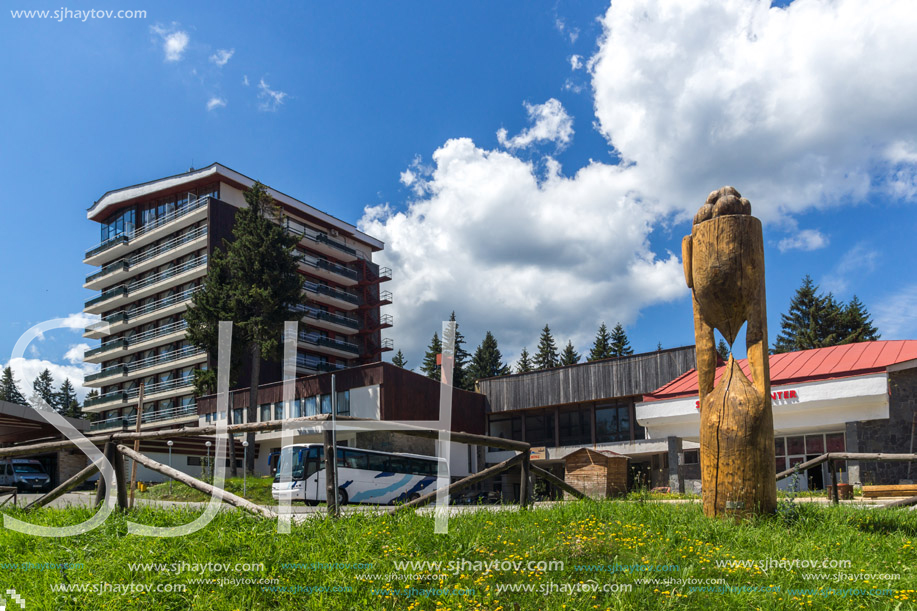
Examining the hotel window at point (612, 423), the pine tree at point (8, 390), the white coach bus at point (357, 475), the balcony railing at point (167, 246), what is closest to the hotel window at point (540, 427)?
the hotel window at point (612, 423)

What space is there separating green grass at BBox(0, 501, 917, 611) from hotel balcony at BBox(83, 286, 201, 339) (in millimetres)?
47049

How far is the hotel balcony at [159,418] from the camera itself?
49.6m

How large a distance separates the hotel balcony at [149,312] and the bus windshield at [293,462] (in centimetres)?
3272

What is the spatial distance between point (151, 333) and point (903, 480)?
50.4m

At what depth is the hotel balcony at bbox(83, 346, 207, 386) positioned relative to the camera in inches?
1977

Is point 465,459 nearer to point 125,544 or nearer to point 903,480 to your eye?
point 903,480

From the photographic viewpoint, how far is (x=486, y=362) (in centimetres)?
7006

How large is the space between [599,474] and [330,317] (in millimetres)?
43211

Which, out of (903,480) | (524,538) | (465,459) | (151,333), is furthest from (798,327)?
(524,538)

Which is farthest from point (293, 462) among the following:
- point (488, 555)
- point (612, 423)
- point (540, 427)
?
point (540, 427)

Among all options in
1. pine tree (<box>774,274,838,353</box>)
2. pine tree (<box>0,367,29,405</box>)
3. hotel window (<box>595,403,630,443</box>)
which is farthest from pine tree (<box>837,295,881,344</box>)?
pine tree (<box>0,367,29,405</box>)

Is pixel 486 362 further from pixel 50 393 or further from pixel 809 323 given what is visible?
pixel 50 393

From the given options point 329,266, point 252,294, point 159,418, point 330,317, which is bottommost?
point 159,418

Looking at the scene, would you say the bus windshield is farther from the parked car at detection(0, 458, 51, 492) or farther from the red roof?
the parked car at detection(0, 458, 51, 492)
